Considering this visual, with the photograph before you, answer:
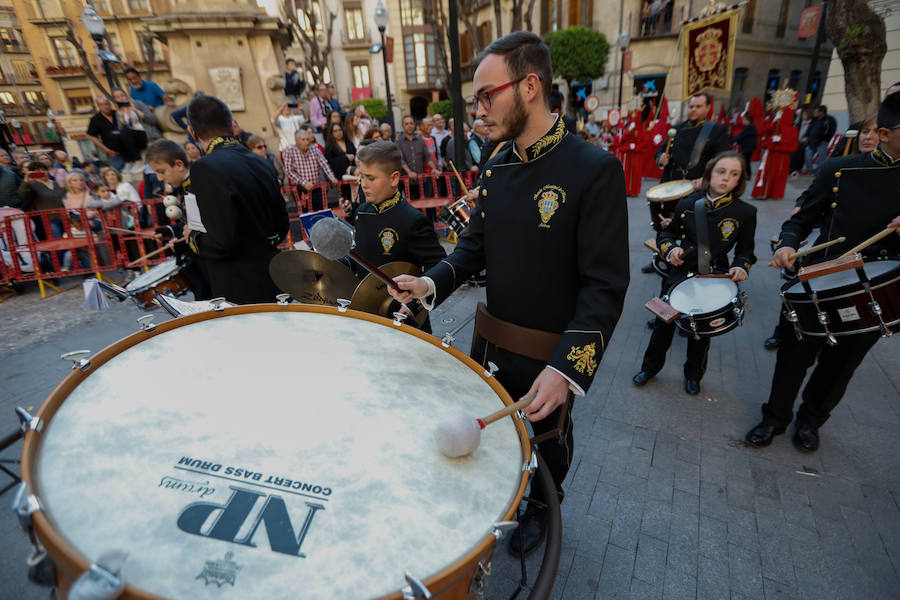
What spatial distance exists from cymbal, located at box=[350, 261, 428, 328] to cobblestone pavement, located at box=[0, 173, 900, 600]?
1.50 metres

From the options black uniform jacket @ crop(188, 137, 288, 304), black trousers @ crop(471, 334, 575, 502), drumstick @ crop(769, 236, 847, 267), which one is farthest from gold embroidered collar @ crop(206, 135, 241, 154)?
drumstick @ crop(769, 236, 847, 267)

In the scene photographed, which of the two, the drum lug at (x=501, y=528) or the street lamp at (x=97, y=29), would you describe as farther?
the street lamp at (x=97, y=29)

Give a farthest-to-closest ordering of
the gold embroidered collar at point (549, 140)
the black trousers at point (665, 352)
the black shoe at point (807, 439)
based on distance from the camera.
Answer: the black trousers at point (665, 352)
the black shoe at point (807, 439)
the gold embroidered collar at point (549, 140)

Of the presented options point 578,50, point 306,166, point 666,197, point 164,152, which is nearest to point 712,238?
point 666,197

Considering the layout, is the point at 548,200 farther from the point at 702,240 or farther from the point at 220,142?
the point at 220,142

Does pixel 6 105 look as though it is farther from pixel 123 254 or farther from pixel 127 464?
pixel 127 464

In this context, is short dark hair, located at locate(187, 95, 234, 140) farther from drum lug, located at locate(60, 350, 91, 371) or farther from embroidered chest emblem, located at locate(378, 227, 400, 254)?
drum lug, located at locate(60, 350, 91, 371)

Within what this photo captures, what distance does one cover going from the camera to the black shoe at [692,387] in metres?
3.49

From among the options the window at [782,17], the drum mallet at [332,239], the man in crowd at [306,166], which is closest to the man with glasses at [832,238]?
the drum mallet at [332,239]

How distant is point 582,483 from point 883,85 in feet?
53.4

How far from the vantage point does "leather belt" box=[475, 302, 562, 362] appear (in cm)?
180

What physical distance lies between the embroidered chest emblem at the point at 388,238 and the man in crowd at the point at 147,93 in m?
9.33

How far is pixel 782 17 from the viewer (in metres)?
25.6

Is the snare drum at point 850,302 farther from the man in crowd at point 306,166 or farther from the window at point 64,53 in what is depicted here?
the window at point 64,53
